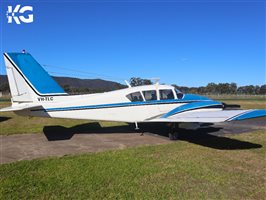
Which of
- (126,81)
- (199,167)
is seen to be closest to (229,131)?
(126,81)

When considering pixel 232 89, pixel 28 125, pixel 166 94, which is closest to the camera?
pixel 166 94

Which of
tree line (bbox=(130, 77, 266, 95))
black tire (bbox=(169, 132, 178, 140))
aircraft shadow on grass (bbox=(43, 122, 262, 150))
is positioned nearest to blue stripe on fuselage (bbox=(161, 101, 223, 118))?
black tire (bbox=(169, 132, 178, 140))

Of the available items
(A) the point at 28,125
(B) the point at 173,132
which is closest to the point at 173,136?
(B) the point at 173,132

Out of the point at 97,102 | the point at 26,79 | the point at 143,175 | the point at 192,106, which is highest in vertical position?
the point at 26,79

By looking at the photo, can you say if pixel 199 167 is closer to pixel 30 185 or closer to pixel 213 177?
pixel 213 177

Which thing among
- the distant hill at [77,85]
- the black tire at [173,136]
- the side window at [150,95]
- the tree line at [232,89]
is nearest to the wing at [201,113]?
the black tire at [173,136]

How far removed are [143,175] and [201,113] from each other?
205 inches

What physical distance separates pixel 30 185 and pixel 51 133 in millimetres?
6787

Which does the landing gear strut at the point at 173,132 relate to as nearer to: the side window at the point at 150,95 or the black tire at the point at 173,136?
the black tire at the point at 173,136

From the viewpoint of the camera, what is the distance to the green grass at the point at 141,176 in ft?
17.3

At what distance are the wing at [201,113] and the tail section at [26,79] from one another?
4693 mm

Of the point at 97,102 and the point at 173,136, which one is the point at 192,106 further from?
the point at 97,102

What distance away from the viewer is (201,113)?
10727 mm

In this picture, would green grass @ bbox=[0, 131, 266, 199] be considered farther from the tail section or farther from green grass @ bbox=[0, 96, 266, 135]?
green grass @ bbox=[0, 96, 266, 135]
